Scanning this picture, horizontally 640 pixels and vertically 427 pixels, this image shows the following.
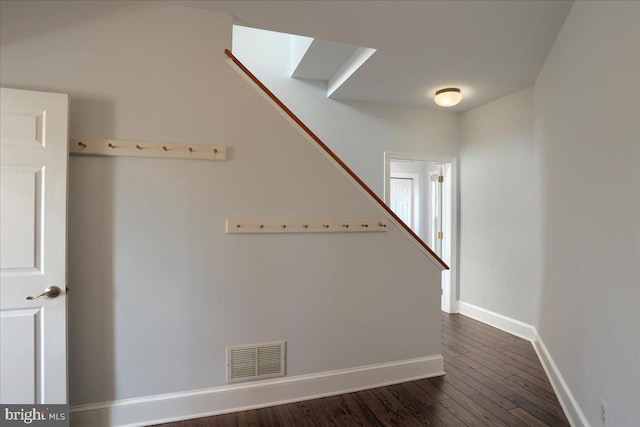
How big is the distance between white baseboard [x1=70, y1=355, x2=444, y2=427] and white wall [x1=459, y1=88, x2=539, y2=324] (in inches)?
62.2

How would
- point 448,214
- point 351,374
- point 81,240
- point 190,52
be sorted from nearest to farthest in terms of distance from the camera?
1. point 81,240
2. point 190,52
3. point 351,374
4. point 448,214

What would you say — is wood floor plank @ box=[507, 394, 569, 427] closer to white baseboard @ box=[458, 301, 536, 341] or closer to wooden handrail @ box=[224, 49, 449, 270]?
wooden handrail @ box=[224, 49, 449, 270]

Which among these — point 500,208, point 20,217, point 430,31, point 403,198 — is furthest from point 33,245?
point 403,198

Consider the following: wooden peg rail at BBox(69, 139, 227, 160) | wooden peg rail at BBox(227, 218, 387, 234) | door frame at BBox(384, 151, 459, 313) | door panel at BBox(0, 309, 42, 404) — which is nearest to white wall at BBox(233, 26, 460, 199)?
door frame at BBox(384, 151, 459, 313)

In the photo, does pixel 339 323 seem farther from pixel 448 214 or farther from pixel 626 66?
pixel 448 214

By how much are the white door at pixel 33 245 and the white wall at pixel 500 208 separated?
3827 mm

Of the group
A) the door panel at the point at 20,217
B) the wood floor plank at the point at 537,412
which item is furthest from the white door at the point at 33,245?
the wood floor plank at the point at 537,412

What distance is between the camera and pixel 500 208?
3.59 m

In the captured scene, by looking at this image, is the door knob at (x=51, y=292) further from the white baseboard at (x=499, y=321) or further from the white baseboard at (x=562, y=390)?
the white baseboard at (x=499, y=321)

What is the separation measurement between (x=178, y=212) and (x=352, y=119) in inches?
94.6

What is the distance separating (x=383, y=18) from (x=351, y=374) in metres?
2.52

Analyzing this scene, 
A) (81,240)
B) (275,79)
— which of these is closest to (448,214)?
(275,79)

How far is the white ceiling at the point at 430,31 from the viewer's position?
203 centimetres

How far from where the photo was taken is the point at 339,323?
2275 mm
